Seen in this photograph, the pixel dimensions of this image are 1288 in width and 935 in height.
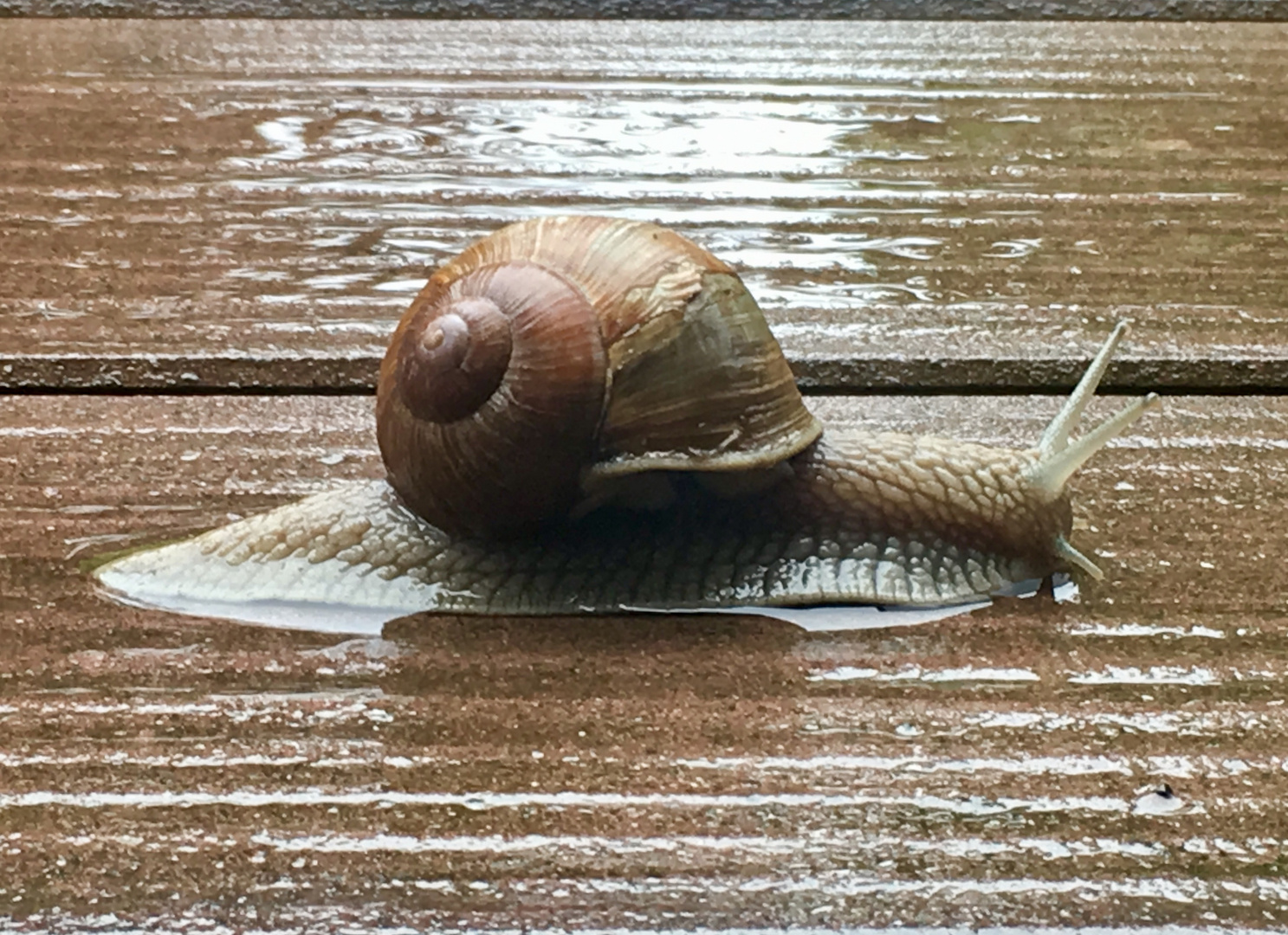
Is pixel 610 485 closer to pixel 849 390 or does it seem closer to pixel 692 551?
pixel 692 551


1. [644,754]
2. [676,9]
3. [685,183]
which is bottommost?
[644,754]

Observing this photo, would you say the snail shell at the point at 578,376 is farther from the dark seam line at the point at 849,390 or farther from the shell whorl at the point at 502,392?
the dark seam line at the point at 849,390

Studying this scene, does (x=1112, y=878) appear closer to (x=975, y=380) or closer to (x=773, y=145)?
(x=975, y=380)

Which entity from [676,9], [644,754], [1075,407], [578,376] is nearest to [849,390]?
[1075,407]

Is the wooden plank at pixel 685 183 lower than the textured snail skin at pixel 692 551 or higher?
higher

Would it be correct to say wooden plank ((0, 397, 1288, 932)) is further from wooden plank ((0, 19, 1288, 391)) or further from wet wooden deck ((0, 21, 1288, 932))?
wooden plank ((0, 19, 1288, 391))

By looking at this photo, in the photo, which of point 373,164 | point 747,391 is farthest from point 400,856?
point 373,164

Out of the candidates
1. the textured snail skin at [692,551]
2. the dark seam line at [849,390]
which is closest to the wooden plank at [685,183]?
the dark seam line at [849,390]
